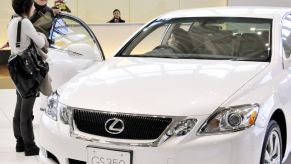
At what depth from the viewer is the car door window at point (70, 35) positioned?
14.1 feet

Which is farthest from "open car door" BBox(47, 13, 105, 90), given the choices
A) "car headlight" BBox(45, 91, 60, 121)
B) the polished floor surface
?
"car headlight" BBox(45, 91, 60, 121)

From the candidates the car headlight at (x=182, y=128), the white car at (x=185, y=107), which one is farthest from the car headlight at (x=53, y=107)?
the car headlight at (x=182, y=128)

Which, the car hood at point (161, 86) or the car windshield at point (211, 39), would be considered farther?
the car windshield at point (211, 39)

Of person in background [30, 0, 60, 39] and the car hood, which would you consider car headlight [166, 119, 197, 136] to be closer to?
the car hood

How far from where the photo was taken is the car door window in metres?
4.29

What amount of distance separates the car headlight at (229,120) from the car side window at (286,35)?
37.8 inches

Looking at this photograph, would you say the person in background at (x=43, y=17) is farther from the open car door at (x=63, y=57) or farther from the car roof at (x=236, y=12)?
the car roof at (x=236, y=12)

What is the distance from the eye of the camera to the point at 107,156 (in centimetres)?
239

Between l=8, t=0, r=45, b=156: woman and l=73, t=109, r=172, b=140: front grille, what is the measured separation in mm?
1231

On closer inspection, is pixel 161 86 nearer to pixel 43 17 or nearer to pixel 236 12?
pixel 236 12

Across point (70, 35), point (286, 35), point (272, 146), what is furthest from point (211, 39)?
point (70, 35)

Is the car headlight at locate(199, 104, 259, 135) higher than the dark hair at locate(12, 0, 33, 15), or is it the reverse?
the dark hair at locate(12, 0, 33, 15)

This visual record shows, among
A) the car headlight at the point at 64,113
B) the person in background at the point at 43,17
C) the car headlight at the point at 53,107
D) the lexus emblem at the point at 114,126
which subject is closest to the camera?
the lexus emblem at the point at 114,126

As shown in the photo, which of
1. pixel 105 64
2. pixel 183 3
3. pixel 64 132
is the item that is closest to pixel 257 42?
pixel 105 64
